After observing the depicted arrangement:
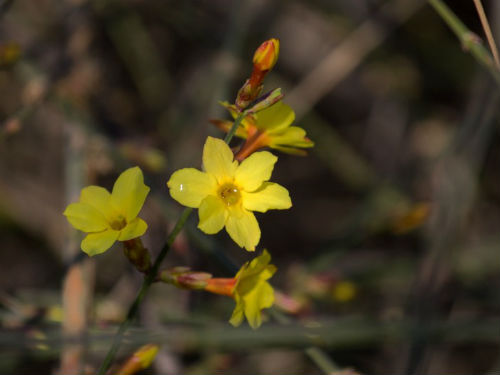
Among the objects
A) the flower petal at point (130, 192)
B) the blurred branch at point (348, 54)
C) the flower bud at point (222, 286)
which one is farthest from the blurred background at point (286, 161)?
the flower petal at point (130, 192)

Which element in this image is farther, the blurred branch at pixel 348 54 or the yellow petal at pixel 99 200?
the blurred branch at pixel 348 54

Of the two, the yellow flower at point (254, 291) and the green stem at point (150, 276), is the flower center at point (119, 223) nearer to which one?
the green stem at point (150, 276)

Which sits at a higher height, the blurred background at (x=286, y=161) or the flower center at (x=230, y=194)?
the blurred background at (x=286, y=161)

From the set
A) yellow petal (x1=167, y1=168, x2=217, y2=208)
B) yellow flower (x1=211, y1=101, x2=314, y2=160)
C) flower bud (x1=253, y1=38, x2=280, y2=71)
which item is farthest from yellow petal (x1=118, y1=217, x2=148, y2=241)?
flower bud (x1=253, y1=38, x2=280, y2=71)

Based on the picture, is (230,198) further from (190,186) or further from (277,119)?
(277,119)

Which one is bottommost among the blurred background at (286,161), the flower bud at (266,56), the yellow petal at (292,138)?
the yellow petal at (292,138)

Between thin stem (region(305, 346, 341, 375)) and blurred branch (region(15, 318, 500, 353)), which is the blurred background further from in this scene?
thin stem (region(305, 346, 341, 375))

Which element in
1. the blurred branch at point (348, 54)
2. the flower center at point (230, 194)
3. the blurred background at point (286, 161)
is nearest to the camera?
the flower center at point (230, 194)
